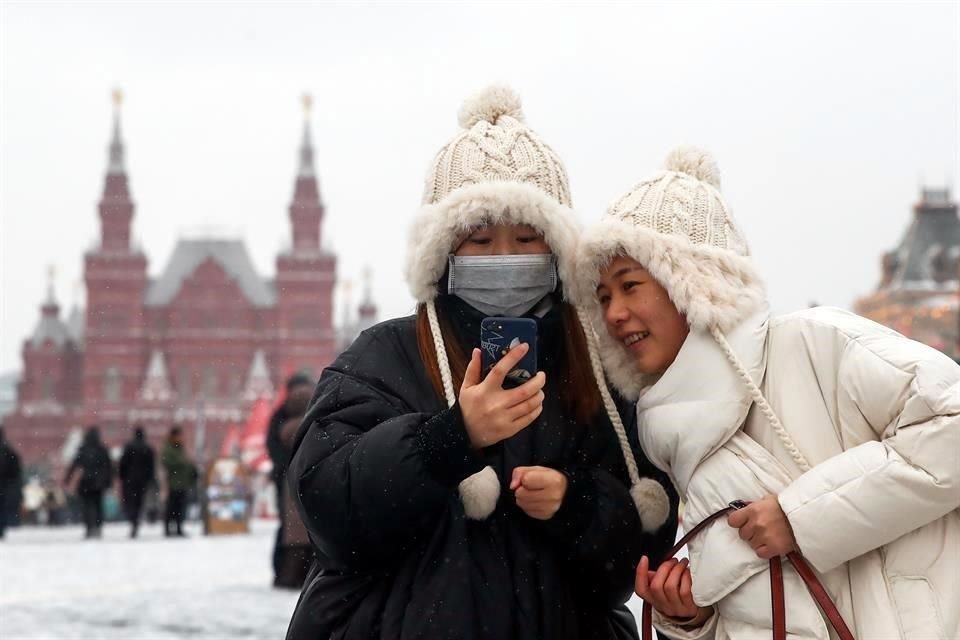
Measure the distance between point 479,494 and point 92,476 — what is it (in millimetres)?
14895

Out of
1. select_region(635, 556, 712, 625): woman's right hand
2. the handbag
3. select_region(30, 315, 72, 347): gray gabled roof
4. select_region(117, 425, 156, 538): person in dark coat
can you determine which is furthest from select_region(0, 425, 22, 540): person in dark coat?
select_region(30, 315, 72, 347): gray gabled roof

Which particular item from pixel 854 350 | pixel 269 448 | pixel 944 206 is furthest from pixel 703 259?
pixel 944 206

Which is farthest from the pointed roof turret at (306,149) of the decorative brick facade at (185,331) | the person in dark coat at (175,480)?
the person in dark coat at (175,480)

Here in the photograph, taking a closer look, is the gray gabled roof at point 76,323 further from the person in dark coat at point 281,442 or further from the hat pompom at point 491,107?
the hat pompom at point 491,107

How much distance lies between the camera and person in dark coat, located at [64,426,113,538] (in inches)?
648

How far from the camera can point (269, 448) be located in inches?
351

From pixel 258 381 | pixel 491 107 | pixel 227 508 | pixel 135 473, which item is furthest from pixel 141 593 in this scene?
Answer: pixel 258 381

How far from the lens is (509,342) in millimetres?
2297

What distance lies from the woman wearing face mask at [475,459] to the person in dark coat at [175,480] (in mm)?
14708

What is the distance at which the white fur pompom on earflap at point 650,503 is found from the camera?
2.44 meters

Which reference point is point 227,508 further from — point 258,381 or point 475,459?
point 258,381

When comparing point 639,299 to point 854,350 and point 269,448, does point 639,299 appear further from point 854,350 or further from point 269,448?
point 269,448

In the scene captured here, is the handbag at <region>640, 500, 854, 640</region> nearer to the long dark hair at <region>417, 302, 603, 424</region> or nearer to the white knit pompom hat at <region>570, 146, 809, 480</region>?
the white knit pompom hat at <region>570, 146, 809, 480</region>

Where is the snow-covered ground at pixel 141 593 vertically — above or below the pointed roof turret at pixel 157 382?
below
